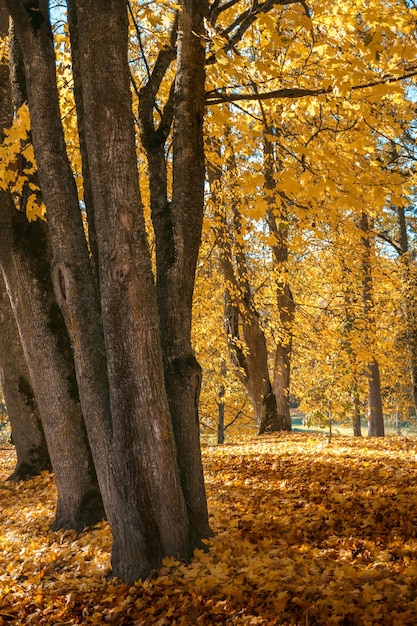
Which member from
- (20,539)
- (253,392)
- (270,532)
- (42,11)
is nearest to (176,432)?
(270,532)

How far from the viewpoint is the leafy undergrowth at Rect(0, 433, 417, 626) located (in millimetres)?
→ 3125

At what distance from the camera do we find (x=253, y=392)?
1203cm

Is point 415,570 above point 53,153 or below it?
below

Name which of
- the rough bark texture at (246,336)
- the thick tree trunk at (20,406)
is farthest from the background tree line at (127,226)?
the rough bark texture at (246,336)

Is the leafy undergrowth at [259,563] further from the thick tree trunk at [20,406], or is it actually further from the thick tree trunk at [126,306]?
the thick tree trunk at [20,406]

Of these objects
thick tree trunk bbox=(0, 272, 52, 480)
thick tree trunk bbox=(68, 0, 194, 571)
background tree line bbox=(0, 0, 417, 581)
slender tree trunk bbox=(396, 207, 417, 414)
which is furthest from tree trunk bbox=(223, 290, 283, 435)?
thick tree trunk bbox=(68, 0, 194, 571)

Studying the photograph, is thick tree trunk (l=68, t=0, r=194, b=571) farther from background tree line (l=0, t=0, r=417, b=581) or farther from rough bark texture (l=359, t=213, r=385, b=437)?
rough bark texture (l=359, t=213, r=385, b=437)

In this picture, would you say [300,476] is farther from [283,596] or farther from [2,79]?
[2,79]

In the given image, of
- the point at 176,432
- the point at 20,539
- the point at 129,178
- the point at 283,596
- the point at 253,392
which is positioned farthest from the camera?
the point at 253,392

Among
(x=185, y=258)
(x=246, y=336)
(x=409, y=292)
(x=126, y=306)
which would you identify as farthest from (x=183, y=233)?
(x=409, y=292)

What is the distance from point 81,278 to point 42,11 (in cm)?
220

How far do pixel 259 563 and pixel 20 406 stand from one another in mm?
5018

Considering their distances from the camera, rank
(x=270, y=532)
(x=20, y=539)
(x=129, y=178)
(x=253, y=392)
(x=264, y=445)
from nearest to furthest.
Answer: (x=129, y=178)
(x=270, y=532)
(x=20, y=539)
(x=264, y=445)
(x=253, y=392)

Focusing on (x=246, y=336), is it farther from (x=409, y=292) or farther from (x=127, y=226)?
(x=127, y=226)
